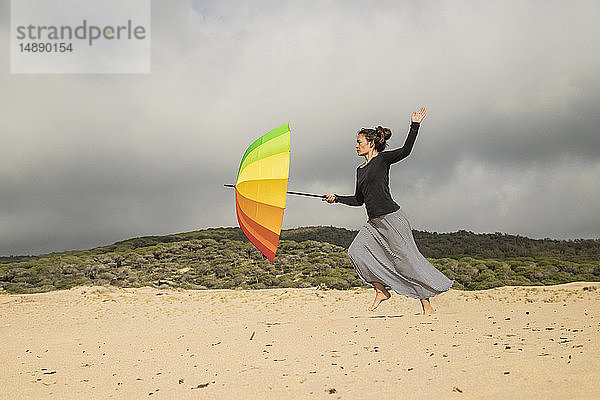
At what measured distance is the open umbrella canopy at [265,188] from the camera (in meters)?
6.70

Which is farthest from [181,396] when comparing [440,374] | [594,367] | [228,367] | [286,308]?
[286,308]

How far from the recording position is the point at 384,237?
7.21 meters

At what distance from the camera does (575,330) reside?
5.44m

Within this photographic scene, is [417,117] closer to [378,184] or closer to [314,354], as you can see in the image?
[378,184]

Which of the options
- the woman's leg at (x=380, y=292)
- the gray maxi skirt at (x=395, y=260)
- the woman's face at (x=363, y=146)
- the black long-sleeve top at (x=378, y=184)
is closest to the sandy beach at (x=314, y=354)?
the woman's leg at (x=380, y=292)

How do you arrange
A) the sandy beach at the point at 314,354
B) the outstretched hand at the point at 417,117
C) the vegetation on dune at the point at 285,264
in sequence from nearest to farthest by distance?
the sandy beach at the point at 314,354 < the outstretched hand at the point at 417,117 < the vegetation on dune at the point at 285,264

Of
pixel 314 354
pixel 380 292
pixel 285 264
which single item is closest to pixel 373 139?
pixel 380 292

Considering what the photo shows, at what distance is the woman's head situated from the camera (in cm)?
734

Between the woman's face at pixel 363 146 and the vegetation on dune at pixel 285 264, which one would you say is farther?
the vegetation on dune at pixel 285 264

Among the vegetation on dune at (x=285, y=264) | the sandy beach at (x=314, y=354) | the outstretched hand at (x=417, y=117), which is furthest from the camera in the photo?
the vegetation on dune at (x=285, y=264)

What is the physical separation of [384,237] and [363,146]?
1425mm

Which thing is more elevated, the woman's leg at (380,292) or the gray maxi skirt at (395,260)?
the gray maxi skirt at (395,260)

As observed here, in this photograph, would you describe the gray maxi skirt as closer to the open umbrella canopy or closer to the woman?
the woman

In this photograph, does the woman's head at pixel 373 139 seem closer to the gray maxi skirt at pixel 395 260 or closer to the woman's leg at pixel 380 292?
the gray maxi skirt at pixel 395 260
